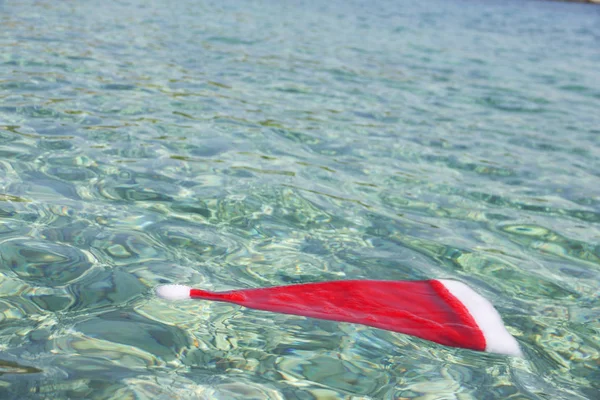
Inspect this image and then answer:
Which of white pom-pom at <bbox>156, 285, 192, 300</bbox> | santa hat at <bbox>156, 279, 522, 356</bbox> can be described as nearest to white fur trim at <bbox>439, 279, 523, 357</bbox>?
santa hat at <bbox>156, 279, 522, 356</bbox>

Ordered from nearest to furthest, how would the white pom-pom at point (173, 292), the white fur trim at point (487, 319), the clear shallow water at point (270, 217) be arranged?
1. the clear shallow water at point (270, 217)
2. the white fur trim at point (487, 319)
3. the white pom-pom at point (173, 292)

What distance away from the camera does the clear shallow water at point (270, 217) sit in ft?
6.88

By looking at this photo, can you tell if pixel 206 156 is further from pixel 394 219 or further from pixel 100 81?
pixel 100 81

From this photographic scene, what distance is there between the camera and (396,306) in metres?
2.60

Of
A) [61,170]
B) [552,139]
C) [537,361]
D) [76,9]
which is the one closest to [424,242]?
[537,361]

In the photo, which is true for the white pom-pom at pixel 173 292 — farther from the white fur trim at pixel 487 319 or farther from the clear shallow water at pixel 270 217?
the white fur trim at pixel 487 319

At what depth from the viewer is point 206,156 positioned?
14.4 ft

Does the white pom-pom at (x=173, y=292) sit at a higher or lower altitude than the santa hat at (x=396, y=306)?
higher

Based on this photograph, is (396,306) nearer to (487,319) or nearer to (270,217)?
(487,319)

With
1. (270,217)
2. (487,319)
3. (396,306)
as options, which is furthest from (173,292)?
(487,319)

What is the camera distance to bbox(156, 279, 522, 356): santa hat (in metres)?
2.41

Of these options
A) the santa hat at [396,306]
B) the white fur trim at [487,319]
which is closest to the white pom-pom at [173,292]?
the santa hat at [396,306]

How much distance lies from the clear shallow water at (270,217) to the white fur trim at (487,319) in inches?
2.6

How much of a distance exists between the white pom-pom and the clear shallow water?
0.04 meters
